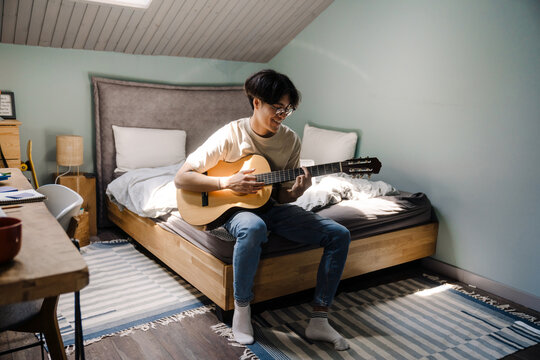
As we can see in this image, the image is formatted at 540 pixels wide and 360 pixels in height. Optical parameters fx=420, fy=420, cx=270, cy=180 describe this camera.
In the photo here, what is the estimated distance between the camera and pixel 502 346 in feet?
6.42

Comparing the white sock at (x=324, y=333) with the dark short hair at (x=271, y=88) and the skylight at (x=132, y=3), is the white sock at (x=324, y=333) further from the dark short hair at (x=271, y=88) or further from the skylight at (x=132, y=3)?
the skylight at (x=132, y=3)

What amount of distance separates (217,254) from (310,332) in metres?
0.56

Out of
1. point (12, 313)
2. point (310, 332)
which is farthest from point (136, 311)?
point (12, 313)

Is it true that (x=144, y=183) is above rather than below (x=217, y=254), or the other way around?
above

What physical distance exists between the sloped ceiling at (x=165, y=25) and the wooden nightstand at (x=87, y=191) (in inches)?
41.8

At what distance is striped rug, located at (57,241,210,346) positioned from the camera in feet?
6.46

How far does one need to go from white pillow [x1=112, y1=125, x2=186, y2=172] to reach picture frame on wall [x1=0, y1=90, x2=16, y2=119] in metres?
0.72

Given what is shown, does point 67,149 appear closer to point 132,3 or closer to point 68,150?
point 68,150

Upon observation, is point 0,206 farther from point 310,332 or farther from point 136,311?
point 310,332

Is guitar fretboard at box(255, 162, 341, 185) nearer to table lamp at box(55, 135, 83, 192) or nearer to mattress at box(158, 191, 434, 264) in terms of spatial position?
mattress at box(158, 191, 434, 264)

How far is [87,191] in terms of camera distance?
10.4 ft

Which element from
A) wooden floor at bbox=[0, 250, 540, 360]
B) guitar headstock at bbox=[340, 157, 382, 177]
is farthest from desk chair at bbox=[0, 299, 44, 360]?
guitar headstock at bbox=[340, 157, 382, 177]

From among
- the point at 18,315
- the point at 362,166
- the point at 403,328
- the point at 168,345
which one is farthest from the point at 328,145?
the point at 18,315

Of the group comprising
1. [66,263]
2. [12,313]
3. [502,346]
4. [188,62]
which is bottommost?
[502,346]
